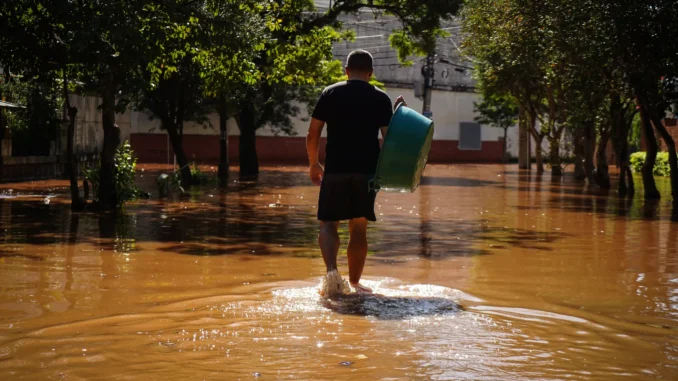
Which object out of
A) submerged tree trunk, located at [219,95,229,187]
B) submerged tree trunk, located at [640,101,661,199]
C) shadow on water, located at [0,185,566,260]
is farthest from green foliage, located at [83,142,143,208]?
submerged tree trunk, located at [219,95,229,187]

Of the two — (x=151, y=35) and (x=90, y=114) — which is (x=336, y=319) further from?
(x=90, y=114)

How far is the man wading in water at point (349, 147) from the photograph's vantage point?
7.36 metres

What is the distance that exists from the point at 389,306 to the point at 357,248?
0.93m

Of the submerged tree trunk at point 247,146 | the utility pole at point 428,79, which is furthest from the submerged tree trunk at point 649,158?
the utility pole at point 428,79

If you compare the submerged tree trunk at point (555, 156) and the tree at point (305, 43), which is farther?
the submerged tree trunk at point (555, 156)

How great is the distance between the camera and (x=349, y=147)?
741cm

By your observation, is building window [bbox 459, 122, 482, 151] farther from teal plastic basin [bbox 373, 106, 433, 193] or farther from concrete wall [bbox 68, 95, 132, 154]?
teal plastic basin [bbox 373, 106, 433, 193]

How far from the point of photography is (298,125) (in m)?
57.7

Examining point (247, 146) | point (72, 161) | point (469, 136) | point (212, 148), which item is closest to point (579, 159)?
point (247, 146)

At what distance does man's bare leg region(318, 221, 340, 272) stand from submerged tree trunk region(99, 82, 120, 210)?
30.8ft

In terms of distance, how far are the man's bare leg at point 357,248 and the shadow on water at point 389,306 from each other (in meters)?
0.45

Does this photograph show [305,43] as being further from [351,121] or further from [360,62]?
[351,121]

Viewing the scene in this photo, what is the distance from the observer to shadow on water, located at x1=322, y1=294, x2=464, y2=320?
643 centimetres

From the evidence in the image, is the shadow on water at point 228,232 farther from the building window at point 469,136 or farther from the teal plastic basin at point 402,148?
the building window at point 469,136
